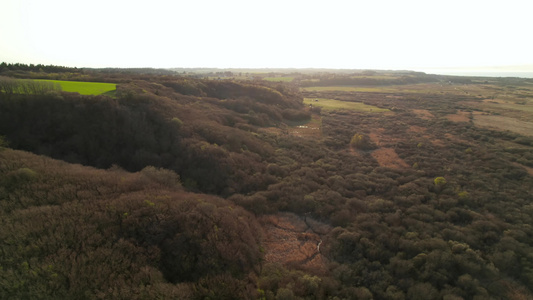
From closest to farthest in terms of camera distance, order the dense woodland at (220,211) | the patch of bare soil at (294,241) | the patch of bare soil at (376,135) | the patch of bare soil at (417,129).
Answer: the dense woodland at (220,211)
the patch of bare soil at (294,241)
the patch of bare soil at (376,135)
the patch of bare soil at (417,129)

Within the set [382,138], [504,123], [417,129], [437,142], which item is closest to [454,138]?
[437,142]

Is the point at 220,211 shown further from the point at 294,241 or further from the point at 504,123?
the point at 504,123

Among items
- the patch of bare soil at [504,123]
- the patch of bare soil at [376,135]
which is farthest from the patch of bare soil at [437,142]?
the patch of bare soil at [504,123]

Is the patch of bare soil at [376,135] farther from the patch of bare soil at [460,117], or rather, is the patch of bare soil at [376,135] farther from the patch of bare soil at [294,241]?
the patch of bare soil at [294,241]

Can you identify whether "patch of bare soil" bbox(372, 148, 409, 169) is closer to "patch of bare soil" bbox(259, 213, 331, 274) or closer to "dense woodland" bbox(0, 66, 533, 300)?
"dense woodland" bbox(0, 66, 533, 300)

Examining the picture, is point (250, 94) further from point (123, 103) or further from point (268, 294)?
point (268, 294)

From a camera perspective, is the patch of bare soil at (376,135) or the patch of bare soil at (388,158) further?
the patch of bare soil at (376,135)
